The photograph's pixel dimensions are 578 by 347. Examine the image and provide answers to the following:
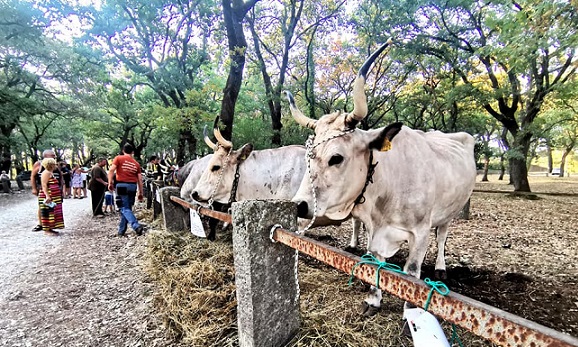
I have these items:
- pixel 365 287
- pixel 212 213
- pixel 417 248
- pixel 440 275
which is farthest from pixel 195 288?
pixel 440 275

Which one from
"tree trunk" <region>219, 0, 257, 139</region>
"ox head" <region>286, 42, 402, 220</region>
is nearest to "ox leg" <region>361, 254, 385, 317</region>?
"ox head" <region>286, 42, 402, 220</region>

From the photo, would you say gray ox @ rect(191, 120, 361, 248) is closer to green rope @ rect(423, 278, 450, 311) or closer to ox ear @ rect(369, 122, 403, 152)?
ox ear @ rect(369, 122, 403, 152)

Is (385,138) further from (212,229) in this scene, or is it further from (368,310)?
(212,229)

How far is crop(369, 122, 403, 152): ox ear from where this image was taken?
89.7 inches

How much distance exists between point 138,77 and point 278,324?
16994 millimetres

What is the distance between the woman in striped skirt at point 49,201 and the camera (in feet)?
21.0

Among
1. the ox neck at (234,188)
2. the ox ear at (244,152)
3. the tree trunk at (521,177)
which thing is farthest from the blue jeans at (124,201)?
the tree trunk at (521,177)

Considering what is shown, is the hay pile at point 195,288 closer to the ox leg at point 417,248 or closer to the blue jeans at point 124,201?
the ox leg at point 417,248

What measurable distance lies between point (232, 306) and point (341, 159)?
4.98 feet

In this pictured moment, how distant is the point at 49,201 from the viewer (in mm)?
6508

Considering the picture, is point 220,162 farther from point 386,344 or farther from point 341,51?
point 341,51

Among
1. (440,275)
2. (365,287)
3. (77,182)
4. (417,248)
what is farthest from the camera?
(77,182)

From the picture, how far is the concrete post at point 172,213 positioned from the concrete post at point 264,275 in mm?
3446

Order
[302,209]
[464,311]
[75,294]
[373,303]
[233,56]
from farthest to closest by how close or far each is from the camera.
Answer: [233,56], [75,294], [373,303], [302,209], [464,311]
